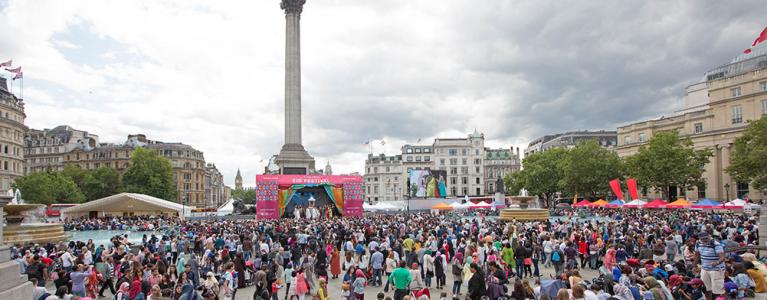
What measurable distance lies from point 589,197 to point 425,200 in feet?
75.6

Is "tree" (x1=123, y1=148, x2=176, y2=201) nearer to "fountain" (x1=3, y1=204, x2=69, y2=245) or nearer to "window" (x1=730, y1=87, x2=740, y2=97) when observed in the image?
"fountain" (x1=3, y1=204, x2=69, y2=245)

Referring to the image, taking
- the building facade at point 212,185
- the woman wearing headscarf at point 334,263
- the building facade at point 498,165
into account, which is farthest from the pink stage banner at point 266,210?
the building facade at point 212,185

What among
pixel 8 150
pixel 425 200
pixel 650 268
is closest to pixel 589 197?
pixel 425 200

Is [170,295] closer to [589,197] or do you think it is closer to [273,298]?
[273,298]

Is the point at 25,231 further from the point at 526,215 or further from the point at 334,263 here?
the point at 526,215

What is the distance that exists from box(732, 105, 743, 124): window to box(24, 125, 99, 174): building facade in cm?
11003

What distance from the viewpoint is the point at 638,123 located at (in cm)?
7138

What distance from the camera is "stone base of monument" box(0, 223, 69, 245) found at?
26.5 metres

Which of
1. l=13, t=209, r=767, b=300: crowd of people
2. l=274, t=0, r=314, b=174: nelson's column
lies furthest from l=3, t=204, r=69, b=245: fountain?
l=274, t=0, r=314, b=174: nelson's column

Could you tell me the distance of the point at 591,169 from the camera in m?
63.5

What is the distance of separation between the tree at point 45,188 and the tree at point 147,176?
9.54m

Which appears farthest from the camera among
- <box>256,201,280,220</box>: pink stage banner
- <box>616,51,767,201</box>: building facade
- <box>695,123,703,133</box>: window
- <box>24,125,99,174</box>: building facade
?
<box>24,125,99,174</box>: building facade

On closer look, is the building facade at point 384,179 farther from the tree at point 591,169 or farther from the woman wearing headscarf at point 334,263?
the woman wearing headscarf at point 334,263

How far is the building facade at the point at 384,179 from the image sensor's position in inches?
Result: 4604
